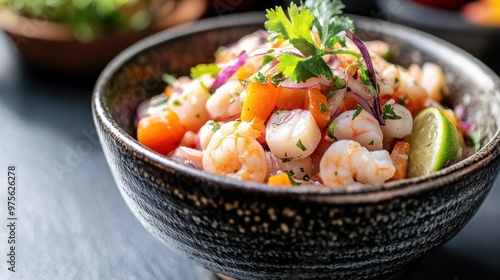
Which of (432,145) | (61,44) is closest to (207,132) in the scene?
(432,145)

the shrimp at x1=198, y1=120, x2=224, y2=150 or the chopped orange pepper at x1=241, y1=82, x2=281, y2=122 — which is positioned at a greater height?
the chopped orange pepper at x1=241, y1=82, x2=281, y2=122

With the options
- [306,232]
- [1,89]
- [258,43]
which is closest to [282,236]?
[306,232]

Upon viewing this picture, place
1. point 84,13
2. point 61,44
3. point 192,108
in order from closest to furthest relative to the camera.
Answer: point 192,108
point 61,44
point 84,13

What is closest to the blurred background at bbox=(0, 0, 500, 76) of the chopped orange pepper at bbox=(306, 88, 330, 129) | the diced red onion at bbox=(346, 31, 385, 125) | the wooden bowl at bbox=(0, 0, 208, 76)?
the wooden bowl at bbox=(0, 0, 208, 76)

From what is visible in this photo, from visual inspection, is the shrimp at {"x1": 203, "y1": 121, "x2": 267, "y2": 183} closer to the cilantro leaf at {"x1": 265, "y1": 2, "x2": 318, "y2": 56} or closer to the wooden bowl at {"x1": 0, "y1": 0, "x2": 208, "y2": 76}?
the cilantro leaf at {"x1": 265, "y1": 2, "x2": 318, "y2": 56}

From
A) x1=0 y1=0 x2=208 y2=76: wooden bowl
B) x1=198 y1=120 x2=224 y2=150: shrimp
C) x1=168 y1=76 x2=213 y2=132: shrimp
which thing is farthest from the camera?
x1=0 y1=0 x2=208 y2=76: wooden bowl

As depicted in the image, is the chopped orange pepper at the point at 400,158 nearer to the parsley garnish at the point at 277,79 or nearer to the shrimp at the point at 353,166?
the shrimp at the point at 353,166

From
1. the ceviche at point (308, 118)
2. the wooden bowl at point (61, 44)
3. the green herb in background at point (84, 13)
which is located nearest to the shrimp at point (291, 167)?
the ceviche at point (308, 118)

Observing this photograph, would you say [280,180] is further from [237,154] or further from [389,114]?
[389,114]
